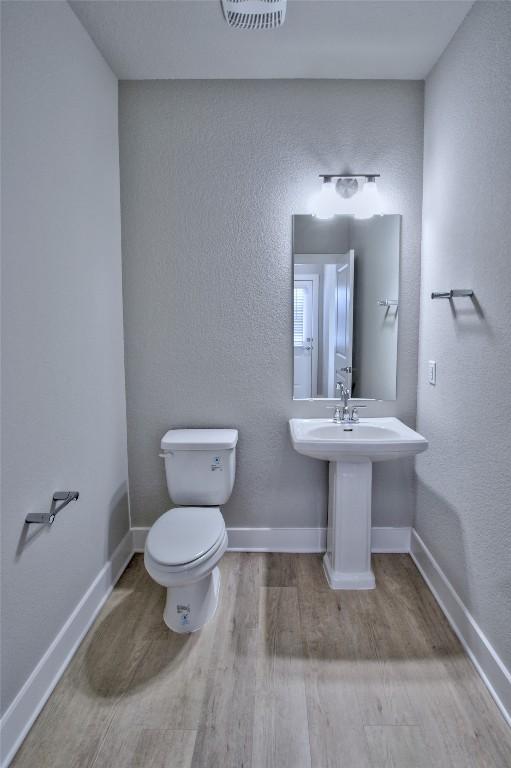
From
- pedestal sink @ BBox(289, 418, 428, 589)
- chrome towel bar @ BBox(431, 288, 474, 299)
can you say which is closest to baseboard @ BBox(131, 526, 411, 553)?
pedestal sink @ BBox(289, 418, 428, 589)

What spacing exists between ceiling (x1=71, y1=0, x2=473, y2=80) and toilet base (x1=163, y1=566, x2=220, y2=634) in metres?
2.24

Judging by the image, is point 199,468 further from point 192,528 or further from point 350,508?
point 350,508

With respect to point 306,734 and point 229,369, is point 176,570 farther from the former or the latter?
point 229,369

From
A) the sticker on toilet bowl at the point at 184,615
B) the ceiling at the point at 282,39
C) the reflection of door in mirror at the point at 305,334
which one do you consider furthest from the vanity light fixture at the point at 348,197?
the sticker on toilet bowl at the point at 184,615

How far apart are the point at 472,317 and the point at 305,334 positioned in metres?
0.88

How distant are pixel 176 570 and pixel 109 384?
0.97 meters

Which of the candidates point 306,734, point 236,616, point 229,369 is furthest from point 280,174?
point 306,734

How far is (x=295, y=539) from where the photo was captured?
2682 mm

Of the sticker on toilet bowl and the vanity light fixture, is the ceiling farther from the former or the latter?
the sticker on toilet bowl

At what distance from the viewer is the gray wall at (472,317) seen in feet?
5.34

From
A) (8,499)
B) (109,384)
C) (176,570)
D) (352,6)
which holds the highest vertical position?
(352,6)

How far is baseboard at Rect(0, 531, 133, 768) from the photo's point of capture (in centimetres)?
143

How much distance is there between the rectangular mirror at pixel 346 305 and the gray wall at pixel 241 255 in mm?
63

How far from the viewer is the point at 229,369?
258cm
